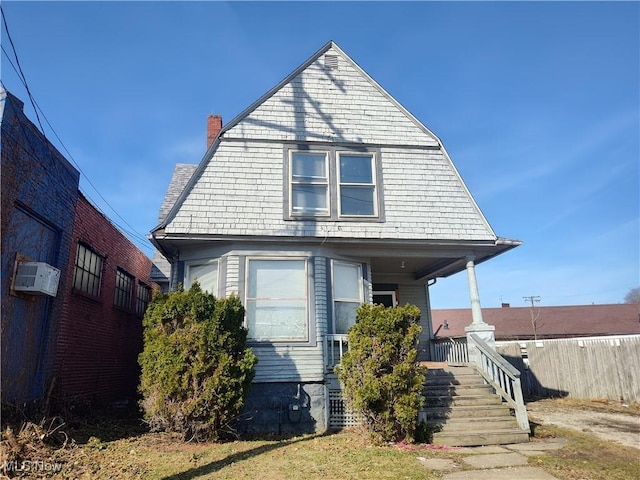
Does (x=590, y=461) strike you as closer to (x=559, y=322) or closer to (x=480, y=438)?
(x=480, y=438)

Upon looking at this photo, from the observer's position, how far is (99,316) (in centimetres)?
1032

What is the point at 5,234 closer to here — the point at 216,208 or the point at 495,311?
the point at 216,208

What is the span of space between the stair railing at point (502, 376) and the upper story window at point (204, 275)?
5842 mm

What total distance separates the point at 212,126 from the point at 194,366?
787 cm

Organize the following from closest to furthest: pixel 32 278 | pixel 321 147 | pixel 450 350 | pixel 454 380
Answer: pixel 32 278 < pixel 454 380 < pixel 321 147 < pixel 450 350

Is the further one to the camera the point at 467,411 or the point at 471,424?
the point at 467,411

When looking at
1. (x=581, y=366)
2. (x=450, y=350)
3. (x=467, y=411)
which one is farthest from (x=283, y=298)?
(x=581, y=366)

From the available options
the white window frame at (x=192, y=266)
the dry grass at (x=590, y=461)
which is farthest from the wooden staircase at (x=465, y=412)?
the white window frame at (x=192, y=266)

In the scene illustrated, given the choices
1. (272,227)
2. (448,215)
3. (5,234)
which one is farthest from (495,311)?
(5,234)

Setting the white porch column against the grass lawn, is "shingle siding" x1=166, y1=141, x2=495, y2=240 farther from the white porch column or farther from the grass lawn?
the grass lawn

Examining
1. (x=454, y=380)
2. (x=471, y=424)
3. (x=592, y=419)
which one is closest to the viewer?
(x=471, y=424)

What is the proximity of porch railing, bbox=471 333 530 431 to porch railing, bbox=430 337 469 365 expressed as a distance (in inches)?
29.1

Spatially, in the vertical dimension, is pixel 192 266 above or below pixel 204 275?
above

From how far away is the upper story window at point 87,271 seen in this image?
9180 millimetres
